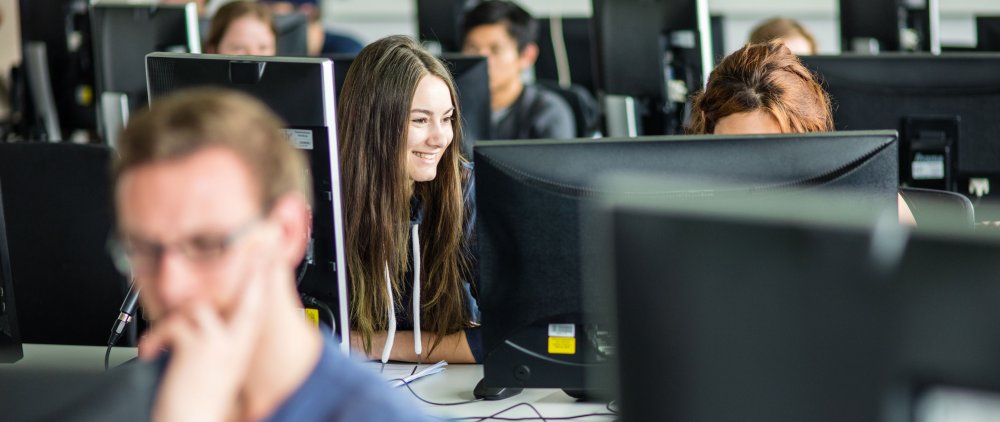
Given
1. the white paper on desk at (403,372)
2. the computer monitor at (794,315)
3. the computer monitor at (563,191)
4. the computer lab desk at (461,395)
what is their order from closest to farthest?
1. the computer monitor at (794,315)
2. the computer monitor at (563,191)
3. the computer lab desk at (461,395)
4. the white paper on desk at (403,372)

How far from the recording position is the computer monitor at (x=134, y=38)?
3.35 metres

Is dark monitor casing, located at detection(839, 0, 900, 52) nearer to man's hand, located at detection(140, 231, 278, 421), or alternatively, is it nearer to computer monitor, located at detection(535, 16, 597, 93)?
computer monitor, located at detection(535, 16, 597, 93)

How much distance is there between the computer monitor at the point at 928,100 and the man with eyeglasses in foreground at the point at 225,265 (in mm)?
1618

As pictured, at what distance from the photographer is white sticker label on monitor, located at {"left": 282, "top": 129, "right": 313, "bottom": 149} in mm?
1763

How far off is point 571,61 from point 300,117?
3.18m

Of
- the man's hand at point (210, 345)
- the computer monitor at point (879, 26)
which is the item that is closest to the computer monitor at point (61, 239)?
the man's hand at point (210, 345)

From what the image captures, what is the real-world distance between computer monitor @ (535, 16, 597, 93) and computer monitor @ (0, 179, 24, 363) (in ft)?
10.2

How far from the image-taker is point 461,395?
192 cm

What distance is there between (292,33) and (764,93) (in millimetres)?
2338

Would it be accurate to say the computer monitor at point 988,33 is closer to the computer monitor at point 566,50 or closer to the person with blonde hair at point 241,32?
the computer monitor at point 566,50

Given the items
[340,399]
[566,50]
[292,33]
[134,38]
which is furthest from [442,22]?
[340,399]

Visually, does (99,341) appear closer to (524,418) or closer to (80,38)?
(524,418)

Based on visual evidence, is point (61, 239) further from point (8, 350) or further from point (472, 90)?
point (472, 90)

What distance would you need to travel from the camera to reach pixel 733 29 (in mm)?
6180
